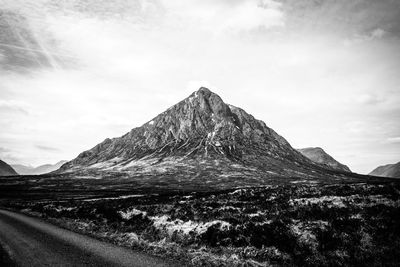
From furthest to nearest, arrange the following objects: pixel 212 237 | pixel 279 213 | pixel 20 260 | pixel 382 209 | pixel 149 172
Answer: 1. pixel 149 172
2. pixel 279 213
3. pixel 382 209
4. pixel 212 237
5. pixel 20 260

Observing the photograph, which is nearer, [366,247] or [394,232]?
[366,247]

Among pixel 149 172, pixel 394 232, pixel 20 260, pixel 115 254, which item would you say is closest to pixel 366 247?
pixel 394 232

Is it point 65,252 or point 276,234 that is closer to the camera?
point 65,252

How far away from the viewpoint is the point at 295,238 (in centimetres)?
1467

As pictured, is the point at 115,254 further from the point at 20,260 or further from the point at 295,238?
the point at 295,238

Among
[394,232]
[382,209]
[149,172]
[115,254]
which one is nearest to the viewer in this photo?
[115,254]

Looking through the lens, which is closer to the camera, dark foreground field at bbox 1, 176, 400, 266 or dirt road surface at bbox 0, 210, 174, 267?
dirt road surface at bbox 0, 210, 174, 267

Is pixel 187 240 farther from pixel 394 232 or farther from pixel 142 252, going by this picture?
pixel 394 232

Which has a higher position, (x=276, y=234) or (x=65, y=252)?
(x=276, y=234)

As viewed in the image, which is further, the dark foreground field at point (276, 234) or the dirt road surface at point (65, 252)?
the dark foreground field at point (276, 234)

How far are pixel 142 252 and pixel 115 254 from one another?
1512mm

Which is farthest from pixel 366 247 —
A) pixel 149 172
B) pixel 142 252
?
pixel 149 172

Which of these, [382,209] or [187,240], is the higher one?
[382,209]

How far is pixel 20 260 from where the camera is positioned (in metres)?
12.4
